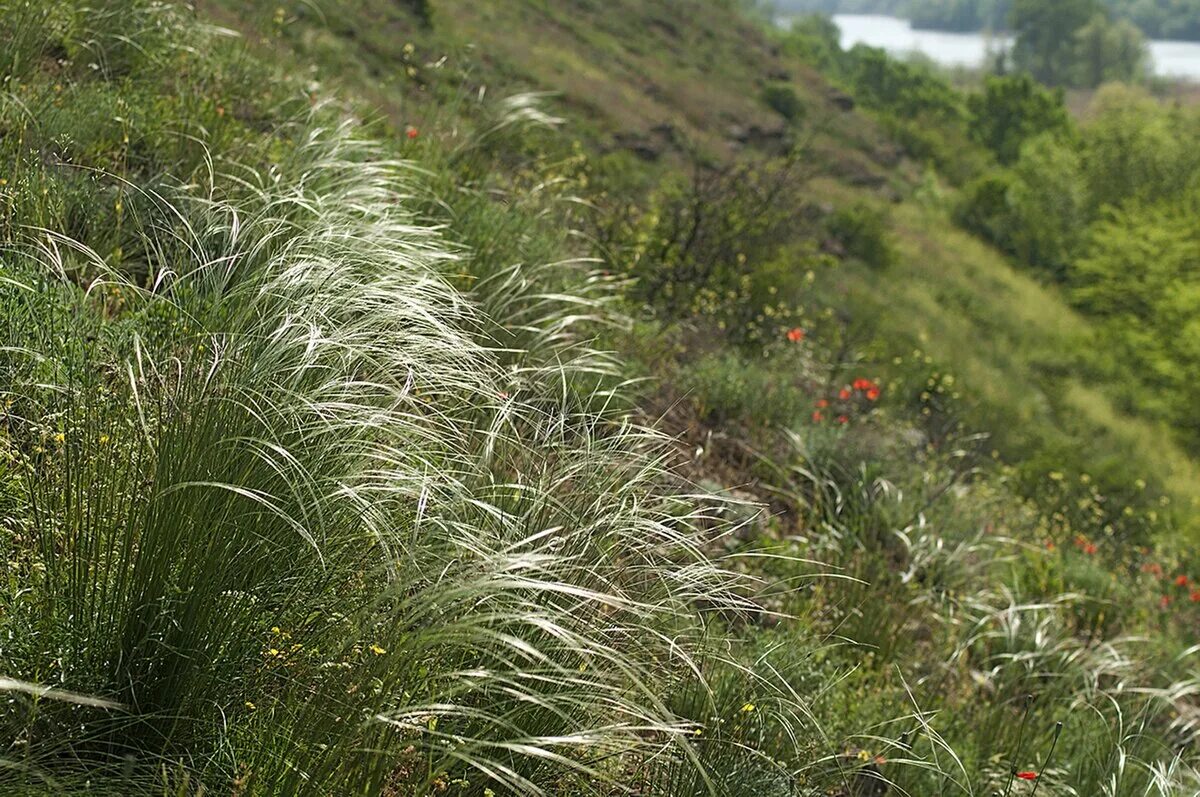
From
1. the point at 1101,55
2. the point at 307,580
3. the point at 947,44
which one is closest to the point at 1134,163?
the point at 307,580

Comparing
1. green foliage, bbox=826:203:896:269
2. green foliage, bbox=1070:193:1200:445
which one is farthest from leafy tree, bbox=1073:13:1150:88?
green foliage, bbox=826:203:896:269

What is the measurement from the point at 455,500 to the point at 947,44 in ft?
580

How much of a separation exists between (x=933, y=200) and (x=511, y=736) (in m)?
28.1

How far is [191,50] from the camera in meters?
5.28

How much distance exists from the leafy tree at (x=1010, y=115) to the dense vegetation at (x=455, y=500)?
40047 mm

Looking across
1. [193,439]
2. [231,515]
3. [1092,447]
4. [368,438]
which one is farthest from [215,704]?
[1092,447]

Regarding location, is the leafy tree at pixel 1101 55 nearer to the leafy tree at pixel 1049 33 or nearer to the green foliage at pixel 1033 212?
the leafy tree at pixel 1049 33

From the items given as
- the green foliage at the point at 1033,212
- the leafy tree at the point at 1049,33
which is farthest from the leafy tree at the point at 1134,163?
the leafy tree at the point at 1049,33

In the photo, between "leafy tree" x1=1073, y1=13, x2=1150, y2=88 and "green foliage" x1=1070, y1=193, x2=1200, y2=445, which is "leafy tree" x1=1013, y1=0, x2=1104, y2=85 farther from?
"green foliage" x1=1070, y1=193, x2=1200, y2=445

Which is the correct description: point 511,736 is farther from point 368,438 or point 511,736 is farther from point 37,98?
point 37,98

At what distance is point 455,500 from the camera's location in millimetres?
2285

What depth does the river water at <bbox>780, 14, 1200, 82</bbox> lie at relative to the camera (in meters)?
127

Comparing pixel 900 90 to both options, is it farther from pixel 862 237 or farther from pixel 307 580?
pixel 307 580

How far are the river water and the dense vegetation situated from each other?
370 feet
